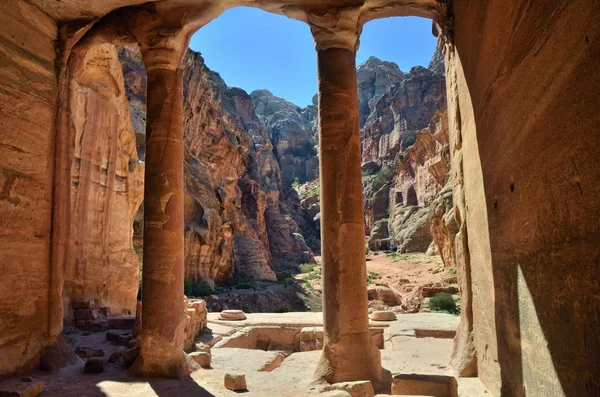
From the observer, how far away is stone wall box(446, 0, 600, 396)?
2.88 m

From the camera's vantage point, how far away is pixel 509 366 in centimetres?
501

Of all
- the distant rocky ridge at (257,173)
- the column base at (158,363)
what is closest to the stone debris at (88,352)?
the column base at (158,363)

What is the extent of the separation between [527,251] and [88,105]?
11.0 metres

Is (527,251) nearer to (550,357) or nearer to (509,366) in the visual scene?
(550,357)

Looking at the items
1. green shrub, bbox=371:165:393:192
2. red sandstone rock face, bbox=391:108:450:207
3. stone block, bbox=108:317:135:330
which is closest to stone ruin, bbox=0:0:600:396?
stone block, bbox=108:317:135:330

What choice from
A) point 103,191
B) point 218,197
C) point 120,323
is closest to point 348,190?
point 120,323

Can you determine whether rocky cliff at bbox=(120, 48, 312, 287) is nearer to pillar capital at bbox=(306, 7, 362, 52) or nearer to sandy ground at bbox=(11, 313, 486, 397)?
sandy ground at bbox=(11, 313, 486, 397)

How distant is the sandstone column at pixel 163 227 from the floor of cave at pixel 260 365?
468 mm

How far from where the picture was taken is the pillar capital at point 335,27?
7285 millimetres

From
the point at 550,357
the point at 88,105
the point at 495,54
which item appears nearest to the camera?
the point at 550,357

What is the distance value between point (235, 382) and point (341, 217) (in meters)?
2.81

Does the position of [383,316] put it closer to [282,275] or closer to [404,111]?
[282,275]

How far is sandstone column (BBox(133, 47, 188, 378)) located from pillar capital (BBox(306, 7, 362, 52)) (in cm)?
255

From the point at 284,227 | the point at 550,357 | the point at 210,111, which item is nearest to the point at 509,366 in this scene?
the point at 550,357
